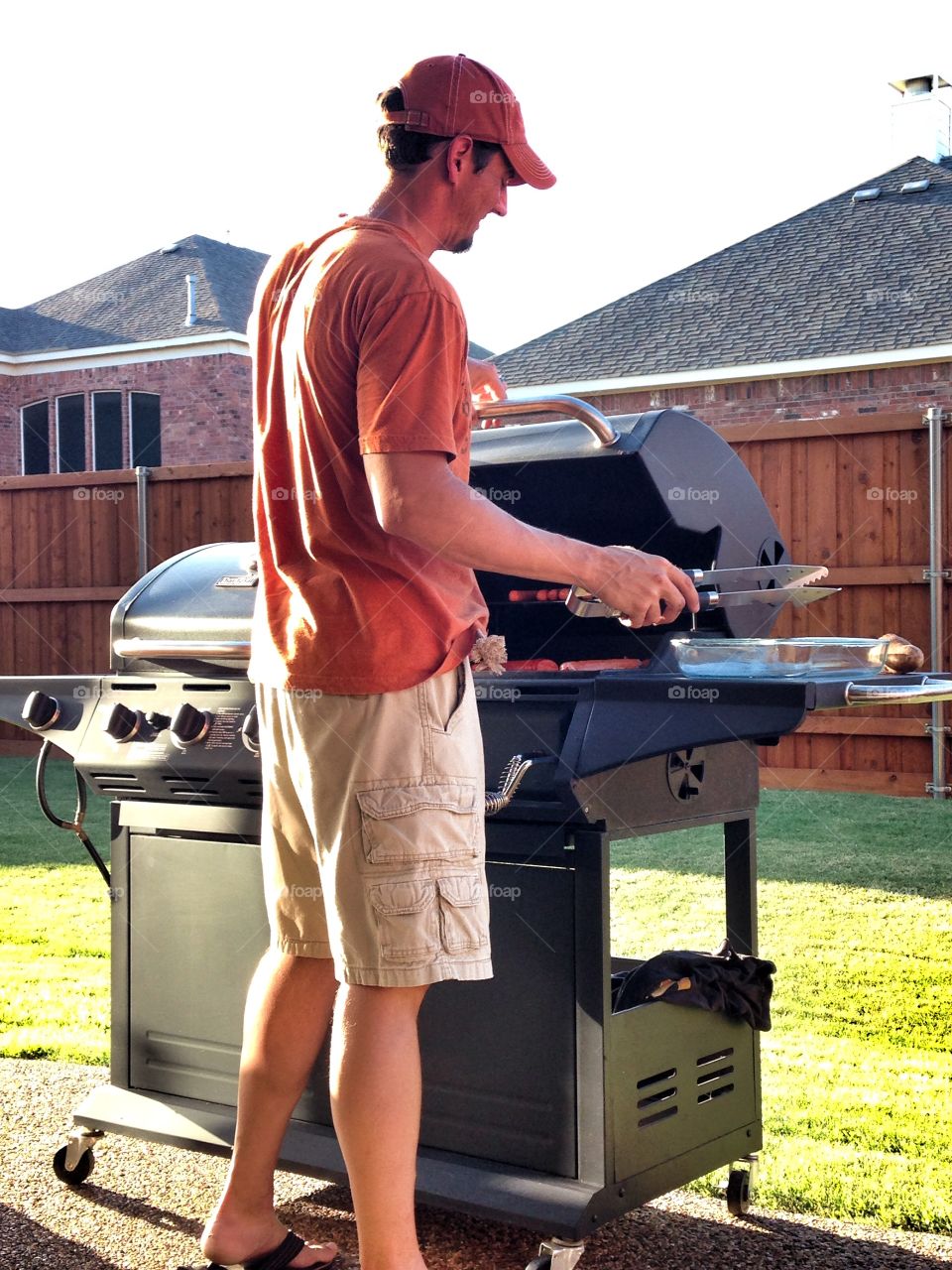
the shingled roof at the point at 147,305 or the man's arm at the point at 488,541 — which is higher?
the shingled roof at the point at 147,305

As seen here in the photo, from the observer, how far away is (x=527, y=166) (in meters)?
1.91

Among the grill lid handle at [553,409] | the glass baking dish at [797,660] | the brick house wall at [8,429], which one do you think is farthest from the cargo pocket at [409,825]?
the brick house wall at [8,429]

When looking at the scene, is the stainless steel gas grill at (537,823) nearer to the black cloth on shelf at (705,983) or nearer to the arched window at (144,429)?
the black cloth on shelf at (705,983)

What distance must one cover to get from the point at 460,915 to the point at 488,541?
0.48 m

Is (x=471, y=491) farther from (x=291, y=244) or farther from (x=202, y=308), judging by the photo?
(x=202, y=308)

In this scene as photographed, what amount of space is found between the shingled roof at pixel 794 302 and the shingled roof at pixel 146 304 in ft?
19.6

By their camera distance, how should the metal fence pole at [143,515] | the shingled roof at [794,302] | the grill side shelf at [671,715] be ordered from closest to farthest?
the grill side shelf at [671,715] → the metal fence pole at [143,515] → the shingled roof at [794,302]

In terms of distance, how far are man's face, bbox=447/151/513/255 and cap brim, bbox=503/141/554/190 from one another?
0.01 m

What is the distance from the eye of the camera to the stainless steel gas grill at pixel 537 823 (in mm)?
2121

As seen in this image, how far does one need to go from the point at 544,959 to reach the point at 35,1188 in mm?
1179

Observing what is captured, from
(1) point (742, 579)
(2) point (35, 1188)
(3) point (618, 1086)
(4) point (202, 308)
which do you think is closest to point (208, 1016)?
(2) point (35, 1188)

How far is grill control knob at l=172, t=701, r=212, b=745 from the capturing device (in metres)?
2.49

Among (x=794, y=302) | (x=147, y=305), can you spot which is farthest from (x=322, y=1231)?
(x=147, y=305)

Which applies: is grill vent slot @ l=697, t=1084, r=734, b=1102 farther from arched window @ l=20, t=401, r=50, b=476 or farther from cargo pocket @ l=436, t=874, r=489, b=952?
arched window @ l=20, t=401, r=50, b=476
